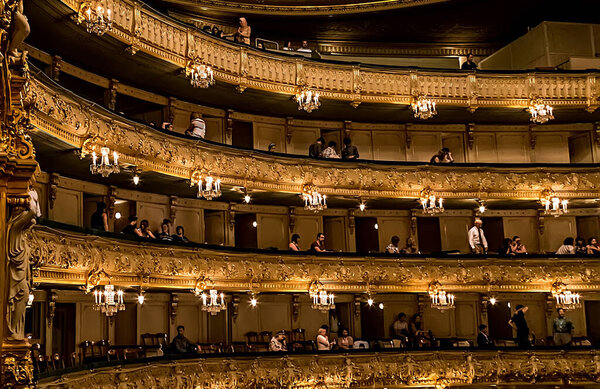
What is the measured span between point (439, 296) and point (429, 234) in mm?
4405

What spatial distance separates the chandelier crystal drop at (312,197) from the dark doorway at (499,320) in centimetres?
911

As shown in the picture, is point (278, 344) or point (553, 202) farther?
point (553, 202)

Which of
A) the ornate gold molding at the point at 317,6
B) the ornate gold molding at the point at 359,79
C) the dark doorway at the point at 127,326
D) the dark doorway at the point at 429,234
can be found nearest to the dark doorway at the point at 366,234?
the dark doorway at the point at 429,234

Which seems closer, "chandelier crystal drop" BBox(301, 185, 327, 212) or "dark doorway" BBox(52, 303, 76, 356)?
"dark doorway" BBox(52, 303, 76, 356)

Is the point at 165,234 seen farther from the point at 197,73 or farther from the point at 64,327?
the point at 197,73

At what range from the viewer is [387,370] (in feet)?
86.0

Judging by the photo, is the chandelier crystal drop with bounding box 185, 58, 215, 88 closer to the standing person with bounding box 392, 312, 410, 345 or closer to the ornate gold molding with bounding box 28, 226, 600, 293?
the ornate gold molding with bounding box 28, 226, 600, 293

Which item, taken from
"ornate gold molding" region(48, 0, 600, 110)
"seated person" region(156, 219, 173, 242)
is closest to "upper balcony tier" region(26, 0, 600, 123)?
"ornate gold molding" region(48, 0, 600, 110)

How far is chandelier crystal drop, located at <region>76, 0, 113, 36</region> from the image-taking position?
18656 millimetres

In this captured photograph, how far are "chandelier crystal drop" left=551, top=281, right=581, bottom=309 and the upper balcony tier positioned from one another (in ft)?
24.1

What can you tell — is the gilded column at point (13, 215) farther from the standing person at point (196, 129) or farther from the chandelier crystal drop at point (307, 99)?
the chandelier crystal drop at point (307, 99)

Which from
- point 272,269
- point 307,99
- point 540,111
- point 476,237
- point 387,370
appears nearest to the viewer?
point 272,269

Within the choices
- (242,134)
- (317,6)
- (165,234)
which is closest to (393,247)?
(242,134)

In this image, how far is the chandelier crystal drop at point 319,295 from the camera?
26406 mm
